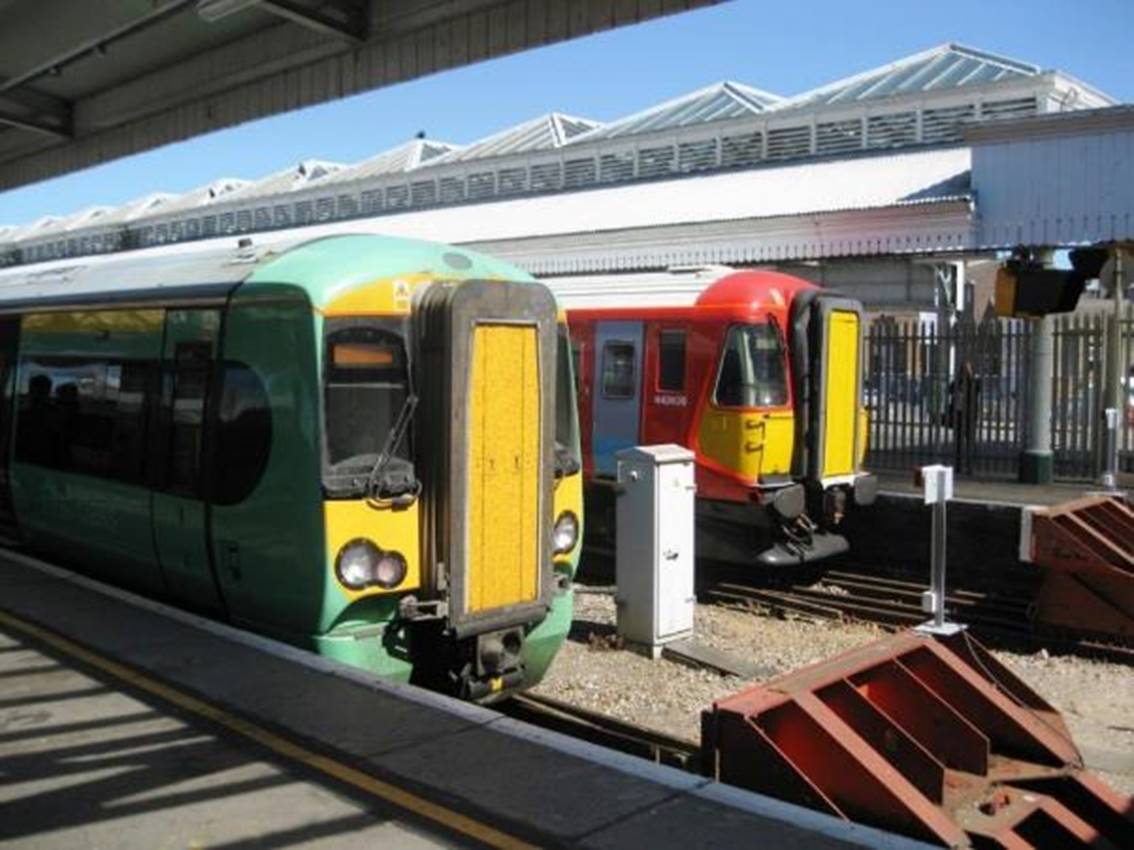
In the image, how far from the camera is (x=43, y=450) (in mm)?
8422

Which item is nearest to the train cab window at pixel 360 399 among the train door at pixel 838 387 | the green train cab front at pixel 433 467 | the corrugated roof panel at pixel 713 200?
the green train cab front at pixel 433 467

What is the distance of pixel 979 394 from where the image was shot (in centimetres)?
1512

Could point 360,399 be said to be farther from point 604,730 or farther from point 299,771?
point 604,730

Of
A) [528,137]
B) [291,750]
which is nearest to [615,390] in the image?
[291,750]

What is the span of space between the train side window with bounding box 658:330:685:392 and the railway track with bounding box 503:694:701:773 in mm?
4874

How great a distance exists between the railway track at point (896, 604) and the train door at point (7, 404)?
6.36 metres

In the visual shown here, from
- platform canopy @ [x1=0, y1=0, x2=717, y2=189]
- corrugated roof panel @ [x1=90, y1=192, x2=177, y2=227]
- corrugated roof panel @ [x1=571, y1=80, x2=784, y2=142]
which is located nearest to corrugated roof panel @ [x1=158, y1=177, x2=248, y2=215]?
corrugated roof panel @ [x1=90, y1=192, x2=177, y2=227]

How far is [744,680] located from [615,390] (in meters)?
4.62

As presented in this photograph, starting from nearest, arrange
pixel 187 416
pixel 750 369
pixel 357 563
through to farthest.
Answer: pixel 357 563 < pixel 187 416 < pixel 750 369

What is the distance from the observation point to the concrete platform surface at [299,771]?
12.8 feet

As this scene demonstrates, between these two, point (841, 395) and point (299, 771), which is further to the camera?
point (841, 395)

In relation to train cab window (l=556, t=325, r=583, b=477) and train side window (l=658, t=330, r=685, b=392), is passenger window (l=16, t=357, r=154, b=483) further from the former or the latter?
train side window (l=658, t=330, r=685, b=392)

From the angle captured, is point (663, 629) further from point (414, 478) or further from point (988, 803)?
point (988, 803)

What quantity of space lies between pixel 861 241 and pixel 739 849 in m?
13.7
